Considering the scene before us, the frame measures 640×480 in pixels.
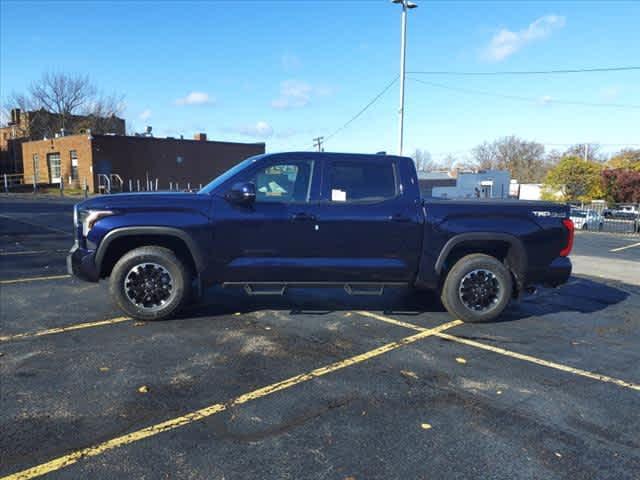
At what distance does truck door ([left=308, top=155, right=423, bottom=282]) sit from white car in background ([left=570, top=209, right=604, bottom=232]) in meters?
19.6

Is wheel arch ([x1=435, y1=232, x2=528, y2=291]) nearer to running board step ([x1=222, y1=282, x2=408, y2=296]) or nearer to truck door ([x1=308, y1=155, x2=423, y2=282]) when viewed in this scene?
truck door ([x1=308, y1=155, x2=423, y2=282])

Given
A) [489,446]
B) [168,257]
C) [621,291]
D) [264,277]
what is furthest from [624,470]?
[621,291]

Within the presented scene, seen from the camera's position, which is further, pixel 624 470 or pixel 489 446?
pixel 489 446

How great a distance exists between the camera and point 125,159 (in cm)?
4016

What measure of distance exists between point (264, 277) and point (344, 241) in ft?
3.28

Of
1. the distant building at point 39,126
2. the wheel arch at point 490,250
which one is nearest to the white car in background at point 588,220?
the wheel arch at point 490,250

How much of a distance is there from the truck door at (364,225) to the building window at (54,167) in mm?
43974

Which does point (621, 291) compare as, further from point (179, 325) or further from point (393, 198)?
point (179, 325)

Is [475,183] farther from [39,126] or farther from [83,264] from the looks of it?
[83,264]

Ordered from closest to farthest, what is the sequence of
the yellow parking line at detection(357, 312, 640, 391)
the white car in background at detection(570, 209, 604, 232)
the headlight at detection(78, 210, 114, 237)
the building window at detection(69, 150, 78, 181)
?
the yellow parking line at detection(357, 312, 640, 391)
the headlight at detection(78, 210, 114, 237)
the white car in background at detection(570, 209, 604, 232)
the building window at detection(69, 150, 78, 181)

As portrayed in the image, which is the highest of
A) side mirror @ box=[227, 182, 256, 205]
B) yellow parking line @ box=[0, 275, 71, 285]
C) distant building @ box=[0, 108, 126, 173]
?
distant building @ box=[0, 108, 126, 173]

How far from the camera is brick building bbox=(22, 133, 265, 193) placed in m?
38.6

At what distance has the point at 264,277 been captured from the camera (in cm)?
530

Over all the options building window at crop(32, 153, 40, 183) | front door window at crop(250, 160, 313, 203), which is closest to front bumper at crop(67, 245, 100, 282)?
front door window at crop(250, 160, 313, 203)
